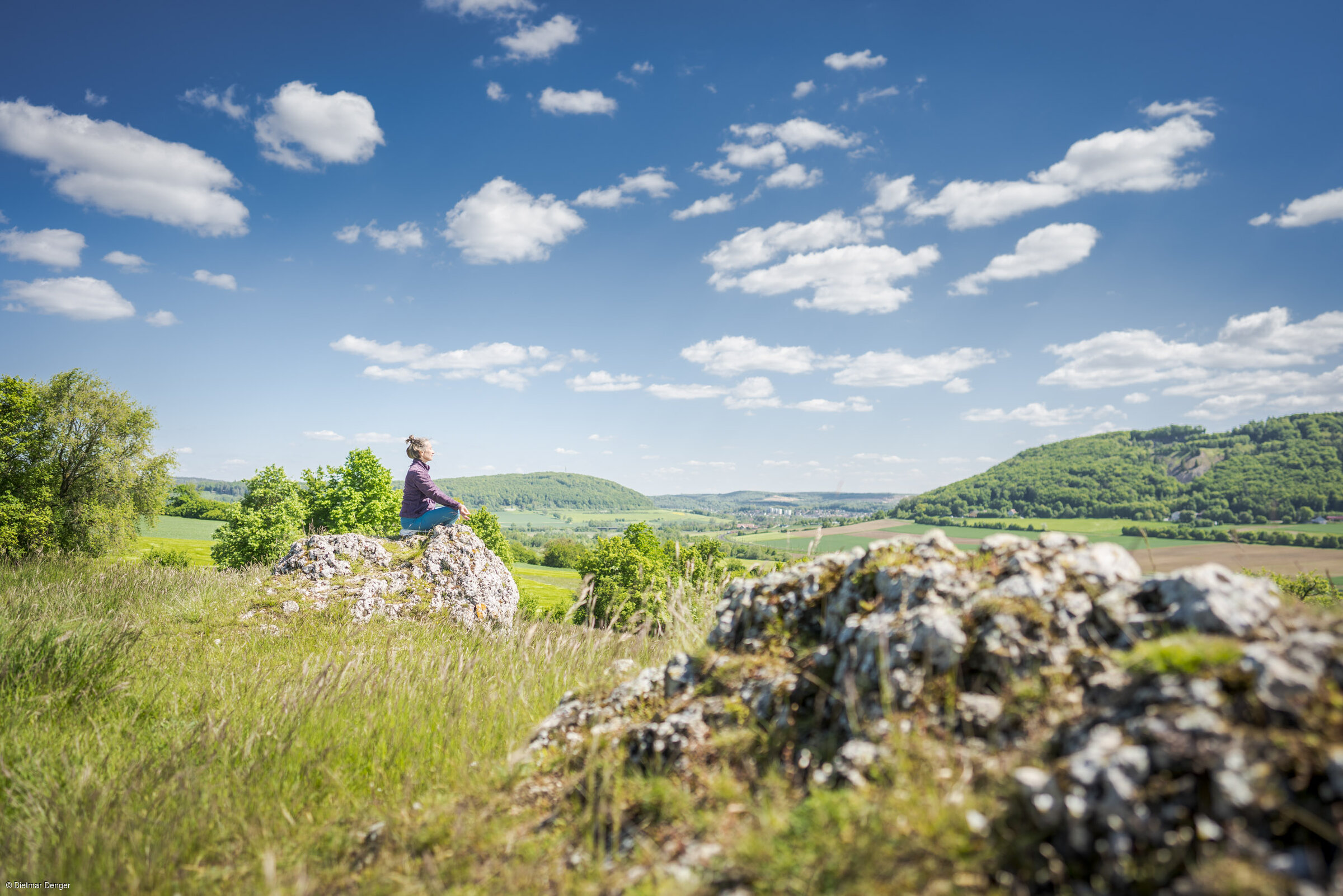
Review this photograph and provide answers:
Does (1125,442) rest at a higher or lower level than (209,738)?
higher

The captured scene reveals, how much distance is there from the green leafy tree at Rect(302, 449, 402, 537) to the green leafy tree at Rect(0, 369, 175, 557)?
1298 cm

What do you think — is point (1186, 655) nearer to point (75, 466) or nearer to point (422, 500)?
point (422, 500)

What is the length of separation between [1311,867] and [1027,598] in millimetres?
1319

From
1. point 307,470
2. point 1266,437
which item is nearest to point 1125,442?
point 1266,437

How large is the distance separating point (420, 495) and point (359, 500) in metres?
15.7

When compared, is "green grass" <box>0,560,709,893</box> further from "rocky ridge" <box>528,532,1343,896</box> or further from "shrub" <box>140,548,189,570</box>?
"shrub" <box>140,548,189,570</box>

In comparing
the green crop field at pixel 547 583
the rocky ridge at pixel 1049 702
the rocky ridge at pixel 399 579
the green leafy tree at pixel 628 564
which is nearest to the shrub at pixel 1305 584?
the rocky ridge at pixel 1049 702

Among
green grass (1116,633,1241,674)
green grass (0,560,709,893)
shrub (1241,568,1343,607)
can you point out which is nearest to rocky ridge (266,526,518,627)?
green grass (0,560,709,893)

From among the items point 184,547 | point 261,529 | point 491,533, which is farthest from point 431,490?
point 184,547

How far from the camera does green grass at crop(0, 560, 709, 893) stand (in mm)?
3080

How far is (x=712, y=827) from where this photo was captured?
262 cm

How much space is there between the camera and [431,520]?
13.4 m

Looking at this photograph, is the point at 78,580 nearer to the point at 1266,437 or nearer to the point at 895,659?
the point at 895,659

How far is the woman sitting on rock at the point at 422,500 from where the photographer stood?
12.6 meters
